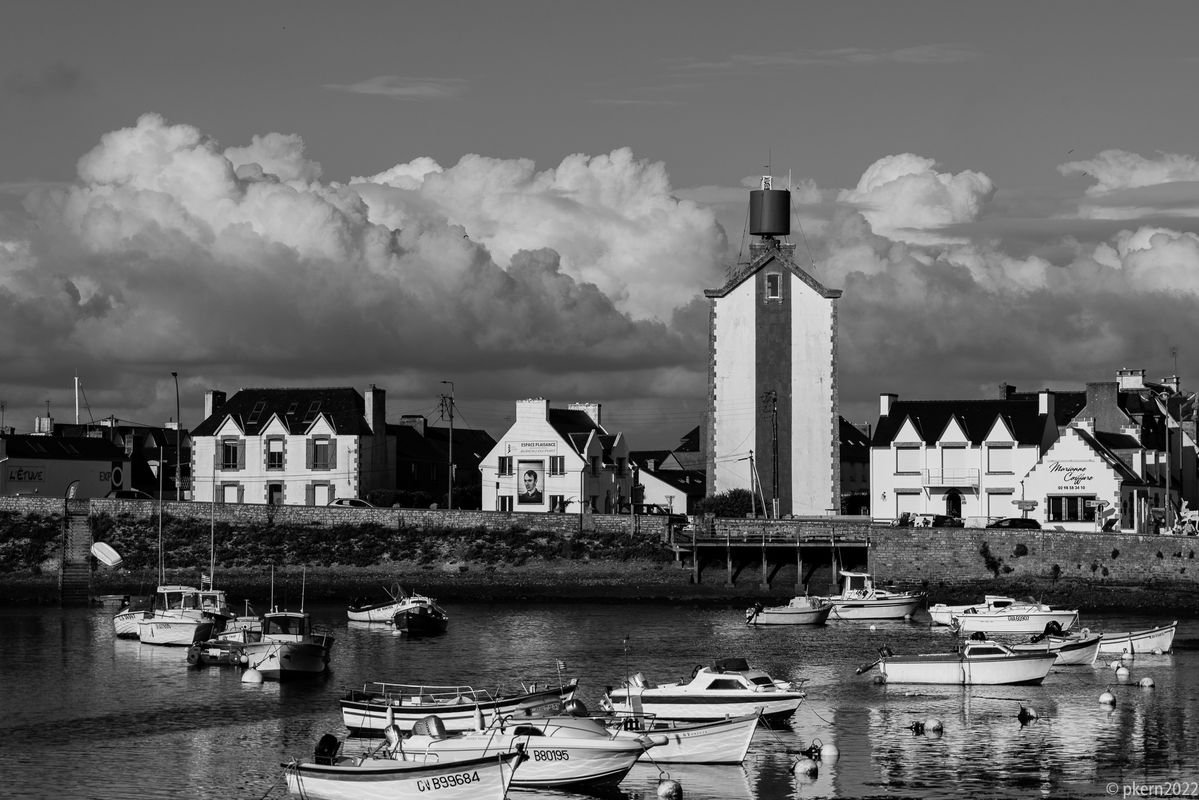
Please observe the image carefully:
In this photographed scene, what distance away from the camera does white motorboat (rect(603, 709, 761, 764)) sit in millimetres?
45156

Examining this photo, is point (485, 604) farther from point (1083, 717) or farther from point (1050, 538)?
point (1083, 717)

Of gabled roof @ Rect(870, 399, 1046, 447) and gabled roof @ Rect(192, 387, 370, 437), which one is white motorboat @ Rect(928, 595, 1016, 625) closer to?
gabled roof @ Rect(870, 399, 1046, 447)

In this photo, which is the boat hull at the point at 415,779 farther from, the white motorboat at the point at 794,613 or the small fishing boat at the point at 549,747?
the white motorboat at the point at 794,613

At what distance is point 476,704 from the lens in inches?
1797

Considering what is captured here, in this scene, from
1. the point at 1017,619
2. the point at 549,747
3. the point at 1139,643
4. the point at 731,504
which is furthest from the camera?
the point at 731,504

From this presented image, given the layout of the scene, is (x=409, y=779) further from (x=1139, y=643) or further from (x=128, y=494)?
(x=128, y=494)

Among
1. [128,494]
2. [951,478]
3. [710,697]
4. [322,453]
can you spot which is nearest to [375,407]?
[322,453]

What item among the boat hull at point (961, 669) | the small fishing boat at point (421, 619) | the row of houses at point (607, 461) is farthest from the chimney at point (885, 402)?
the boat hull at point (961, 669)

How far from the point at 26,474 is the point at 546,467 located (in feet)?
127

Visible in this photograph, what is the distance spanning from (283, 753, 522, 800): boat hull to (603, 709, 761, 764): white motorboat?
274 inches

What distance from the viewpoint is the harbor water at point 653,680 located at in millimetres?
43281

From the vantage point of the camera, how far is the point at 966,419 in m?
106

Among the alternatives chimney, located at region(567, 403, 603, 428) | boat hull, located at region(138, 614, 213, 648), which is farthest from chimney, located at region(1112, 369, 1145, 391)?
boat hull, located at region(138, 614, 213, 648)

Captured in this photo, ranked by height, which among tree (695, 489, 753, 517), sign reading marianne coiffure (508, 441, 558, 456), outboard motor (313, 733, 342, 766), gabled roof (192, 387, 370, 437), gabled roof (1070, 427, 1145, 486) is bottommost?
outboard motor (313, 733, 342, 766)
